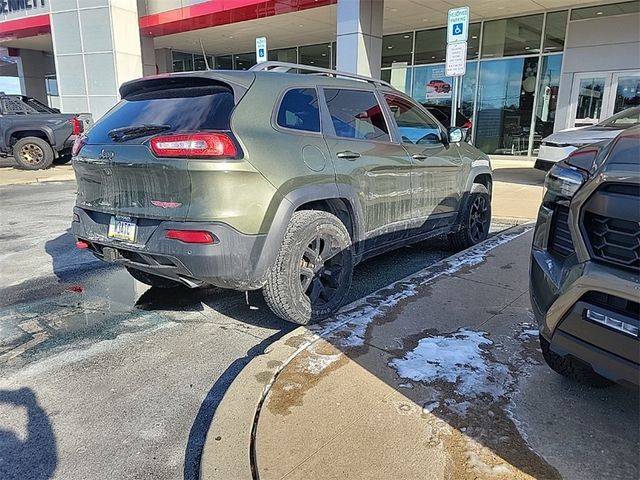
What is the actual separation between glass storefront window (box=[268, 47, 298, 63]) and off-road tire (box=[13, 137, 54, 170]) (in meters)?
12.2

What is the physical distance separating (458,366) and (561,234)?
1039 mm

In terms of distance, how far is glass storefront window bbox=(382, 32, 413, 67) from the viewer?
1834 centimetres

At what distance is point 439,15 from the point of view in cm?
1533

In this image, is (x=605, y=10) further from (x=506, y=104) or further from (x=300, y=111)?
(x=300, y=111)

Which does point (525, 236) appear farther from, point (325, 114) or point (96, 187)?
point (96, 187)

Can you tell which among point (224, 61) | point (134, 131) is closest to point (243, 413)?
point (134, 131)

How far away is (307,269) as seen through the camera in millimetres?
3646

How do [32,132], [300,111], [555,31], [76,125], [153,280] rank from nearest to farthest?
[300,111] < [153,280] < [76,125] < [32,132] < [555,31]

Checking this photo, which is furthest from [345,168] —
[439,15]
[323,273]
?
[439,15]

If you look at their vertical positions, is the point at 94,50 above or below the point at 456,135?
above

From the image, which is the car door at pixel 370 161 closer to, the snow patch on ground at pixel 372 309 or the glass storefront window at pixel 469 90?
the snow patch on ground at pixel 372 309

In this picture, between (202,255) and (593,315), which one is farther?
(202,255)

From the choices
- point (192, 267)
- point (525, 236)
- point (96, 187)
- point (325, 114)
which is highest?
point (325, 114)

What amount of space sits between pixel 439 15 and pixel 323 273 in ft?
46.2
